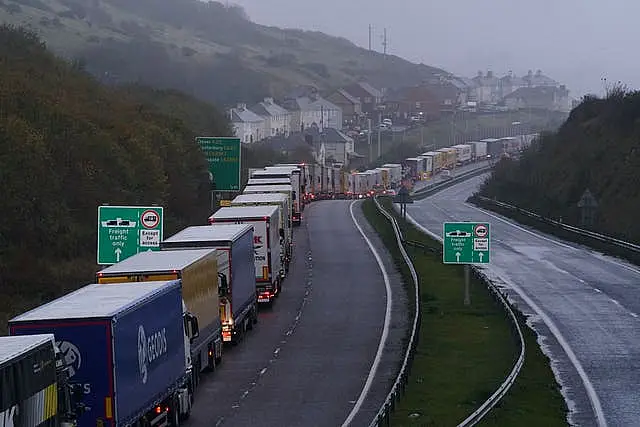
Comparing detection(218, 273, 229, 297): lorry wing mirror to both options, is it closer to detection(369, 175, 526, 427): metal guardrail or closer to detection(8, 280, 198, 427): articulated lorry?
detection(369, 175, 526, 427): metal guardrail

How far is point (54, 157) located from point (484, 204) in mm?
60679

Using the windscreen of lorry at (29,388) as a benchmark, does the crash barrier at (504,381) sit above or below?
below

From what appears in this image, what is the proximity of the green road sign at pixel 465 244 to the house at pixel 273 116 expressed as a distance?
134710 mm

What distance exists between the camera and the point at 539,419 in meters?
22.6

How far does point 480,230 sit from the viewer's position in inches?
1624

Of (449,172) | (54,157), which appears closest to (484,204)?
(449,172)

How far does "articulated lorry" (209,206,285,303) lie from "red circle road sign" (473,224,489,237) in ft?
21.1

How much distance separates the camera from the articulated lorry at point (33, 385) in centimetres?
1319

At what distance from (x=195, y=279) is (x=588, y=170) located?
208 feet

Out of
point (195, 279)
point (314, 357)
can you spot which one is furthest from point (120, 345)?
point (314, 357)

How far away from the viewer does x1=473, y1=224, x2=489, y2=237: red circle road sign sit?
1618 inches

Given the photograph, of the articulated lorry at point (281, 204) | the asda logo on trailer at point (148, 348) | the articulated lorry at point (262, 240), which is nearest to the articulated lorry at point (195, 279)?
the asda logo on trailer at point (148, 348)

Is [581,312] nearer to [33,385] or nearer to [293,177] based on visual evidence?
[33,385]

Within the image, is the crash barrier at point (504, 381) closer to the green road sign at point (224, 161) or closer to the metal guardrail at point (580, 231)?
the green road sign at point (224, 161)
